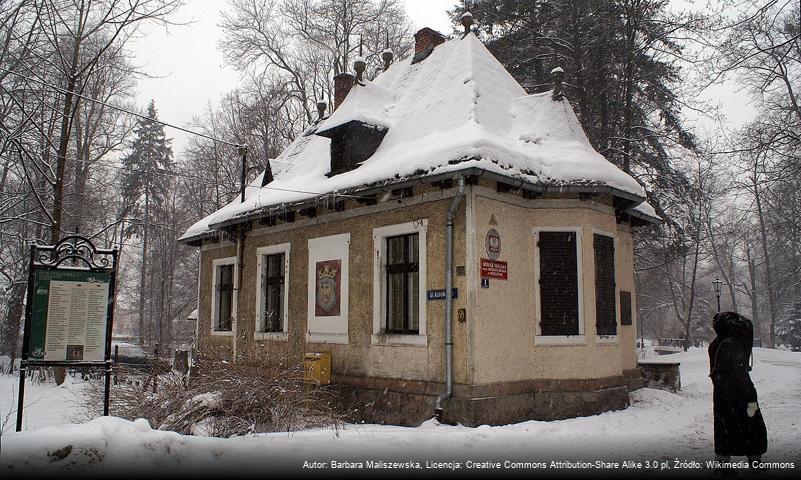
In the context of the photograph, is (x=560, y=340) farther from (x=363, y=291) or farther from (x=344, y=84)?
(x=344, y=84)

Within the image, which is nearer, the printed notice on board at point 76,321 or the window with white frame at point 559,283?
the printed notice on board at point 76,321

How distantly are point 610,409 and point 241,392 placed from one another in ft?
20.3

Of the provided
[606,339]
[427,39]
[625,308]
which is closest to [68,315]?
[606,339]

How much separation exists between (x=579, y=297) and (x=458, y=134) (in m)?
3.41

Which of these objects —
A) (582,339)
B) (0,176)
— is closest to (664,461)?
(582,339)

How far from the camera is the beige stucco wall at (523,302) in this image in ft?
30.7

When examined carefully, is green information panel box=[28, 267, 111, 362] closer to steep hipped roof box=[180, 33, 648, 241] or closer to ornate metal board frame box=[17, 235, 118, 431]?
ornate metal board frame box=[17, 235, 118, 431]

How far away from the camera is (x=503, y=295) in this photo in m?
9.68

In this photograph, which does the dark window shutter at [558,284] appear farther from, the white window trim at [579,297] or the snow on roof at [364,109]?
the snow on roof at [364,109]

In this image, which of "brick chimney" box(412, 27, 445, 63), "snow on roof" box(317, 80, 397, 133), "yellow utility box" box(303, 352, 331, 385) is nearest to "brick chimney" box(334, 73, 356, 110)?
"brick chimney" box(412, 27, 445, 63)

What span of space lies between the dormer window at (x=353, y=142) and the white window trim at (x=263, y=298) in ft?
7.20

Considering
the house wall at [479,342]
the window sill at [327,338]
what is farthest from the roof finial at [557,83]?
the window sill at [327,338]

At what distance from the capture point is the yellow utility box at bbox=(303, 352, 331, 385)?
1098cm

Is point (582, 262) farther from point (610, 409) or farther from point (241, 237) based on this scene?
point (241, 237)
